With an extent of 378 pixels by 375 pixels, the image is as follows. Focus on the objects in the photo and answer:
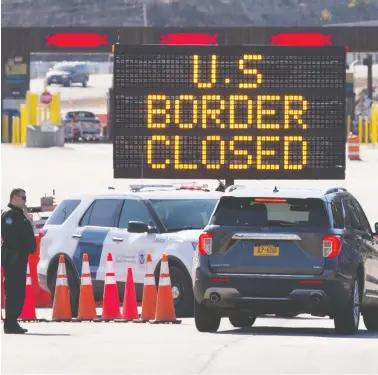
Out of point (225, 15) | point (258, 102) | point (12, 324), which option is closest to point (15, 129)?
point (258, 102)

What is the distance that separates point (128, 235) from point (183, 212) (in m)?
0.76

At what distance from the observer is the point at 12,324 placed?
1692 cm

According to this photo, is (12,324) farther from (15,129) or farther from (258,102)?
(15,129)

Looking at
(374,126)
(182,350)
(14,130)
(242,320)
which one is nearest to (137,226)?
(242,320)

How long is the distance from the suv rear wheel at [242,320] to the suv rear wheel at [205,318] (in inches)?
35.6

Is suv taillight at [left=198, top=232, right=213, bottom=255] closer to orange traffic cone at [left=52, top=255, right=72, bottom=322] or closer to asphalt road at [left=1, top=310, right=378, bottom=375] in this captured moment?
asphalt road at [left=1, top=310, right=378, bottom=375]

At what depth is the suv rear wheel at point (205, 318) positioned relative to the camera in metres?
17.1

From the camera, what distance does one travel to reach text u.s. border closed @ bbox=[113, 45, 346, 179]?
79.8ft

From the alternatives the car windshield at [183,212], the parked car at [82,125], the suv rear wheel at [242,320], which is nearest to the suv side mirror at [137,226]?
the car windshield at [183,212]

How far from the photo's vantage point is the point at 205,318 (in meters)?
17.2

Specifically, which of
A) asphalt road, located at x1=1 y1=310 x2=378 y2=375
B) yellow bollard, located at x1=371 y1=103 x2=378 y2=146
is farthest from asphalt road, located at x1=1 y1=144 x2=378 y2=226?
asphalt road, located at x1=1 y1=310 x2=378 y2=375

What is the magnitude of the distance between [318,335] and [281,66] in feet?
27.4

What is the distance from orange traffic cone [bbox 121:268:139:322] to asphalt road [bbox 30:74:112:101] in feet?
366

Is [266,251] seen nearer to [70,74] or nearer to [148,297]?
[148,297]
